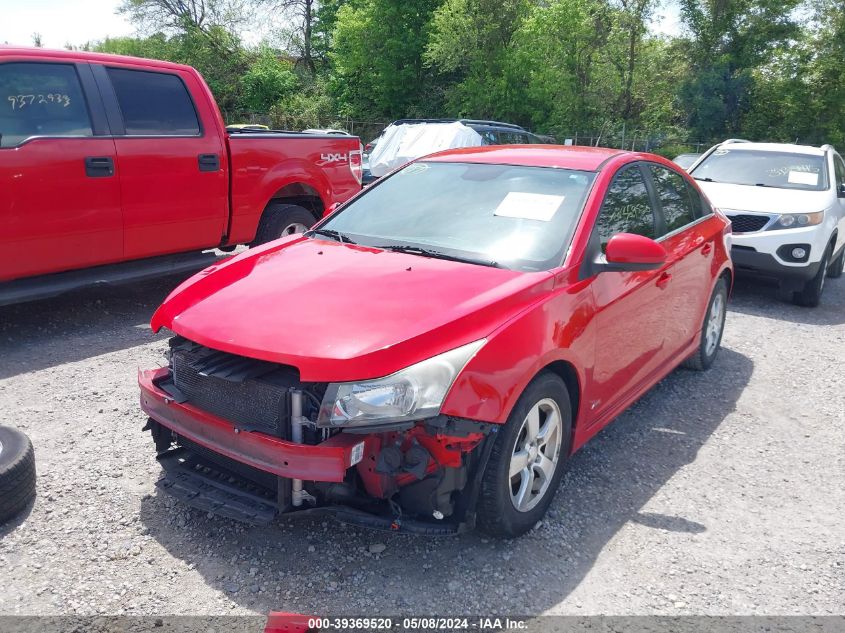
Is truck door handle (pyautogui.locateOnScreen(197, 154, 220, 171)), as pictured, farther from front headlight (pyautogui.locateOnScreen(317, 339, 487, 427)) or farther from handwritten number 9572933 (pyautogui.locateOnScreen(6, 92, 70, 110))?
front headlight (pyautogui.locateOnScreen(317, 339, 487, 427))

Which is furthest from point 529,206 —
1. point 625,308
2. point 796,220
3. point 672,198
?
point 796,220

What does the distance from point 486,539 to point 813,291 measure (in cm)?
632

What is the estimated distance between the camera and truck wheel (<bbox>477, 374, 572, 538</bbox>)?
9.46 feet

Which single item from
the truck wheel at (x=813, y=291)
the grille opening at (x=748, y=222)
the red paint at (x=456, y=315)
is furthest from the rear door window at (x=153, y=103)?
the truck wheel at (x=813, y=291)

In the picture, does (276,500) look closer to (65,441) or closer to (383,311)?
(383,311)

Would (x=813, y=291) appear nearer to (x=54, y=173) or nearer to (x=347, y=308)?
(x=347, y=308)

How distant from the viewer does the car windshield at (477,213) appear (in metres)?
3.52

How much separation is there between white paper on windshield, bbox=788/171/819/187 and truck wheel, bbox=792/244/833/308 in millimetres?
966

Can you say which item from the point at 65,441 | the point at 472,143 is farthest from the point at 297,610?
the point at 472,143

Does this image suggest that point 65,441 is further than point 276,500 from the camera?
Yes

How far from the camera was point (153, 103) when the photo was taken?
19.8 feet

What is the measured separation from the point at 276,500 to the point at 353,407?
0.55 meters

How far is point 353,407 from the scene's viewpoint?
8.68 feet

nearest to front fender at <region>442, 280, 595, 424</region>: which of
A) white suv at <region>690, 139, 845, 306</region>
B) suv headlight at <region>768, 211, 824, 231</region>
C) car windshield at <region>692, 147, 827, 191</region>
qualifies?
white suv at <region>690, 139, 845, 306</region>
